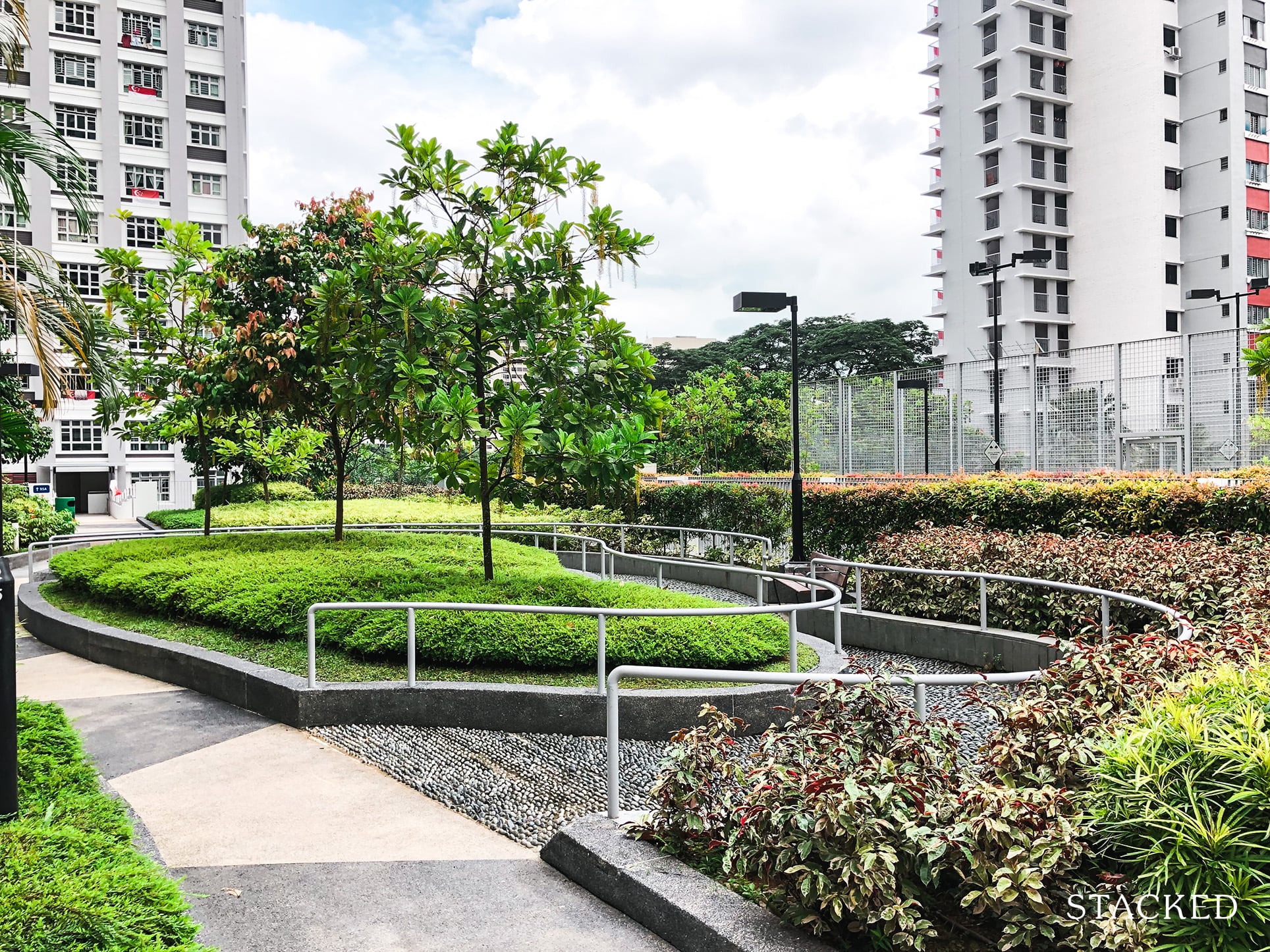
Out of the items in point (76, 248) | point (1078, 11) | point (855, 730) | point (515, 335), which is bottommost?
point (855, 730)

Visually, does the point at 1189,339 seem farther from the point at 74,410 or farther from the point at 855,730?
the point at 74,410

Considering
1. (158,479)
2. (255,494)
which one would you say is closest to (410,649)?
(255,494)

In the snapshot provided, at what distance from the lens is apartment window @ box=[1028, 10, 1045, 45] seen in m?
50.1

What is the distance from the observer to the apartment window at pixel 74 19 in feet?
146

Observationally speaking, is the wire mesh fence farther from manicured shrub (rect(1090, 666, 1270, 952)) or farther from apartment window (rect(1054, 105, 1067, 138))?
apartment window (rect(1054, 105, 1067, 138))

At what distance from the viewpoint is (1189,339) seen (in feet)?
69.2

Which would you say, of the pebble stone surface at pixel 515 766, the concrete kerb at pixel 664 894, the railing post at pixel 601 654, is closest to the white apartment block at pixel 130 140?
the pebble stone surface at pixel 515 766

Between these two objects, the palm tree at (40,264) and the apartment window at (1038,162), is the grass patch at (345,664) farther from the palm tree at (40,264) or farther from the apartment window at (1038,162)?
the apartment window at (1038,162)

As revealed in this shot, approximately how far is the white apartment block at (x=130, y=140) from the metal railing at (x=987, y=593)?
4022 cm

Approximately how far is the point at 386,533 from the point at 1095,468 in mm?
16138

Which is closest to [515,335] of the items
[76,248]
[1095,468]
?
[1095,468]

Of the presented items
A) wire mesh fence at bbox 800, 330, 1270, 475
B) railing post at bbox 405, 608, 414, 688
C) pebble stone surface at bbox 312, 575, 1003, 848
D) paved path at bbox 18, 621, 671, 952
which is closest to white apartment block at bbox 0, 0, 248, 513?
wire mesh fence at bbox 800, 330, 1270, 475

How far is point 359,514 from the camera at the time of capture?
23.8 m

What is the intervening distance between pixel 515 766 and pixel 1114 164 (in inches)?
2112
